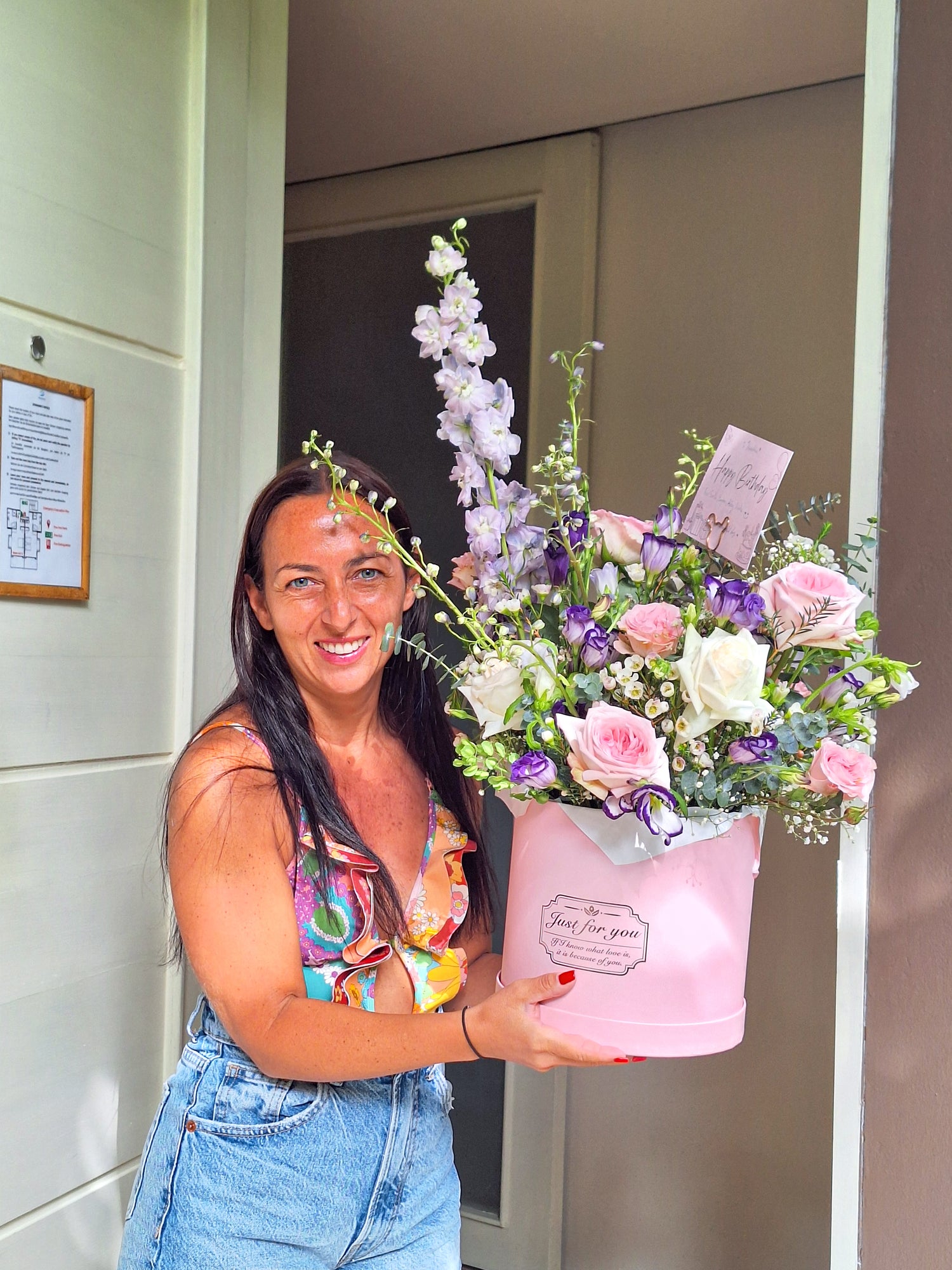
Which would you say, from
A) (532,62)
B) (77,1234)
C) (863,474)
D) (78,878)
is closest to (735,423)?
(532,62)

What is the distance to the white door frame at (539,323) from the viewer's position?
2488mm

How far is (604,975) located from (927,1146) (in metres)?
0.60

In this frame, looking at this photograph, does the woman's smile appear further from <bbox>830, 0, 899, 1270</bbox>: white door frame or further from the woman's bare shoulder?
<bbox>830, 0, 899, 1270</bbox>: white door frame

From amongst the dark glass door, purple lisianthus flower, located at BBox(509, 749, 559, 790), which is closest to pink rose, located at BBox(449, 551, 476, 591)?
purple lisianthus flower, located at BBox(509, 749, 559, 790)

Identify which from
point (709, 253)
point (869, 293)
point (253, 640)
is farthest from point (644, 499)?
point (253, 640)

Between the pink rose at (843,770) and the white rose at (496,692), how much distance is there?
25cm

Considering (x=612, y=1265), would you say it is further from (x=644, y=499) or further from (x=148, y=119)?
(x=148, y=119)

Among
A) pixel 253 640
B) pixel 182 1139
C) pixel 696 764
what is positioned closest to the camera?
pixel 696 764

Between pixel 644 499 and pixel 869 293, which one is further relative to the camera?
pixel 644 499

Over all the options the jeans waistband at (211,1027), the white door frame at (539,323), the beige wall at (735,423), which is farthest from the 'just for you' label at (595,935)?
the white door frame at (539,323)

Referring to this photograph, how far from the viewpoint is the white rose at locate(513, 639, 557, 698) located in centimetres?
95

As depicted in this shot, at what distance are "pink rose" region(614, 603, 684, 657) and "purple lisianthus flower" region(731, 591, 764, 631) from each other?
0.05m

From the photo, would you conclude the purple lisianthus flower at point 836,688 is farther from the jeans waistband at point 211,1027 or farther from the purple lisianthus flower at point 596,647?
the jeans waistband at point 211,1027

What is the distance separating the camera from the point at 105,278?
4.89ft
